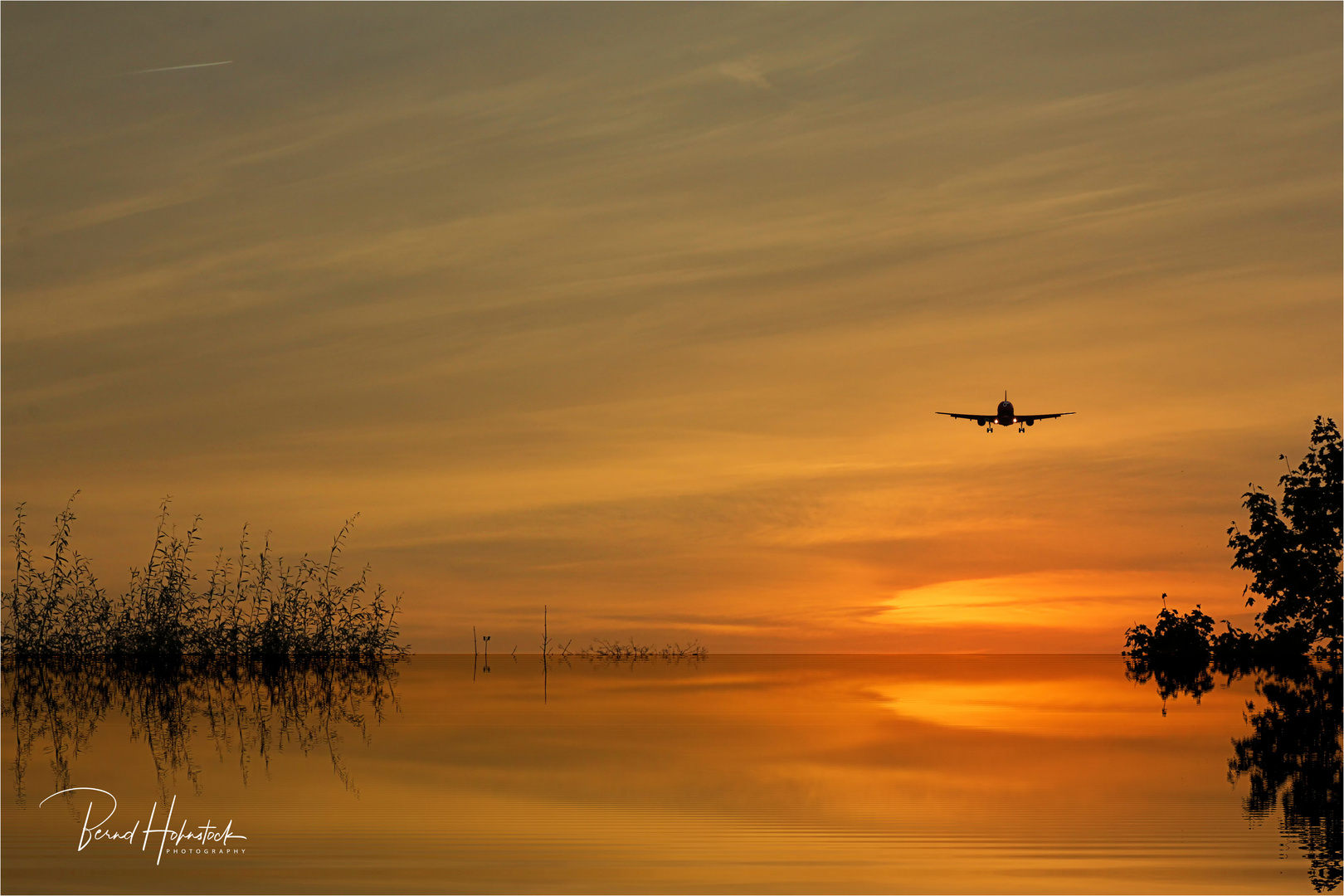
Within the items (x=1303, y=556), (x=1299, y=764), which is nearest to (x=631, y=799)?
(x=1299, y=764)

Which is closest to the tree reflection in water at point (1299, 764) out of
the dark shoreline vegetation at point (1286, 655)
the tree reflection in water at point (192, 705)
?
the dark shoreline vegetation at point (1286, 655)

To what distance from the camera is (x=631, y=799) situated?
21250 mm

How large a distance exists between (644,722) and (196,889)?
22482 mm

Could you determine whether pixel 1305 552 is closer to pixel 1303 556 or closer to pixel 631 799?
pixel 1303 556

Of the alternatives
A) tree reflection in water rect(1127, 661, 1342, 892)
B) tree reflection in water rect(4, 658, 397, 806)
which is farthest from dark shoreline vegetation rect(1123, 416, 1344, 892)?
tree reflection in water rect(4, 658, 397, 806)

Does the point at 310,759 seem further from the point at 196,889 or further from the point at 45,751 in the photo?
the point at 196,889

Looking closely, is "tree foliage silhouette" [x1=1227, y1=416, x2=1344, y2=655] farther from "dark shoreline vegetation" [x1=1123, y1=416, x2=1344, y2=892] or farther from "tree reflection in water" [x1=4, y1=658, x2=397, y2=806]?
"tree reflection in water" [x1=4, y1=658, x2=397, y2=806]

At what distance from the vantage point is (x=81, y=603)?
50.0 meters

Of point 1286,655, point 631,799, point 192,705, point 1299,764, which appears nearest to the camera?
point 631,799

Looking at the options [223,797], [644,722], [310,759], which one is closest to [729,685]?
[644,722]

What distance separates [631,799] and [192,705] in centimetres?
1951

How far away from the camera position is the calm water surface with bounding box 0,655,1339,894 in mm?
15070

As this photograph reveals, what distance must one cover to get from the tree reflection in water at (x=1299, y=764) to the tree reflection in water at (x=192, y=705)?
14716mm

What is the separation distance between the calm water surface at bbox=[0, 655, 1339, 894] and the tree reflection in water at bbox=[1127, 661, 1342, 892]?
16 cm
